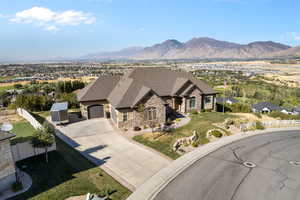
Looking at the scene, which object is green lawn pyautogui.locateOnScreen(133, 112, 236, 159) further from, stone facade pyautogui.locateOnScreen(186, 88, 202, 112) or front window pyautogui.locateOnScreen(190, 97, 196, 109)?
front window pyautogui.locateOnScreen(190, 97, 196, 109)

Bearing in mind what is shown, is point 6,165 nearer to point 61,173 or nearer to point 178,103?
point 61,173

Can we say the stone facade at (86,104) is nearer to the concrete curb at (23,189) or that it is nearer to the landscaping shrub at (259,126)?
the concrete curb at (23,189)

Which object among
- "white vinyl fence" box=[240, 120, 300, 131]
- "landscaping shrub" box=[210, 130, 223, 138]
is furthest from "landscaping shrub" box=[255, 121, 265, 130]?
"landscaping shrub" box=[210, 130, 223, 138]

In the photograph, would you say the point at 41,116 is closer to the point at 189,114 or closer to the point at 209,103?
the point at 189,114

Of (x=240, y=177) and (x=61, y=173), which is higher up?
(x=61, y=173)

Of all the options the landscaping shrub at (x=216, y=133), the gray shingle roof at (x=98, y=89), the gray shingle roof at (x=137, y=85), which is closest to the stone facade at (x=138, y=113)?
the gray shingle roof at (x=137, y=85)

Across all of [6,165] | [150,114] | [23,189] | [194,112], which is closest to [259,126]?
[194,112]
